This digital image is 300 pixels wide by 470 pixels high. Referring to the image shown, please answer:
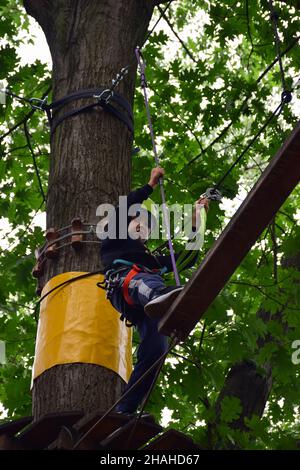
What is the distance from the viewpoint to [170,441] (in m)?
4.20

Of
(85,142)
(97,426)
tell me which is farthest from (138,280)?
(85,142)

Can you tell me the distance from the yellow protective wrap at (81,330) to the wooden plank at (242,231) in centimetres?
94

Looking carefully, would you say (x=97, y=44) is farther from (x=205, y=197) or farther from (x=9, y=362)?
(x=9, y=362)

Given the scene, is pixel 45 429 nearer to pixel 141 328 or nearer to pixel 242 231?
pixel 141 328

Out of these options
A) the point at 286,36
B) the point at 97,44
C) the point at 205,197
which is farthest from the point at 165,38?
the point at 205,197

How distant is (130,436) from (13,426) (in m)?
0.65

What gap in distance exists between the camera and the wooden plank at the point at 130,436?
4.14 metres

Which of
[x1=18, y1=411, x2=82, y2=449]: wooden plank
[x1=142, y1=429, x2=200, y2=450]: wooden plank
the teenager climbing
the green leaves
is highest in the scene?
the teenager climbing

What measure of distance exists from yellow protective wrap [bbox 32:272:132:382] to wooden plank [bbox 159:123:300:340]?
940 mm

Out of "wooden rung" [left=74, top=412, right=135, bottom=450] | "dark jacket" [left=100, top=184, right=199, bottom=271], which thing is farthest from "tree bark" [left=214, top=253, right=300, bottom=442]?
"wooden rung" [left=74, top=412, right=135, bottom=450]

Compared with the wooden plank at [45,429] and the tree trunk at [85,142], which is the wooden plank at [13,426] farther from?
the tree trunk at [85,142]

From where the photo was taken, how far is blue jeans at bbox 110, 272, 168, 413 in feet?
15.3

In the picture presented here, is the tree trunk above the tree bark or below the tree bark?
above

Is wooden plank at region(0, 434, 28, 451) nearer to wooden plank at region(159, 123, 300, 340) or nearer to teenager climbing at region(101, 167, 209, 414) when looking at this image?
teenager climbing at region(101, 167, 209, 414)
